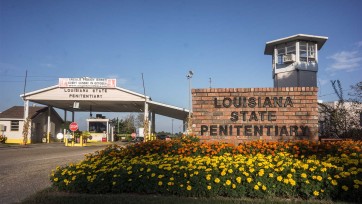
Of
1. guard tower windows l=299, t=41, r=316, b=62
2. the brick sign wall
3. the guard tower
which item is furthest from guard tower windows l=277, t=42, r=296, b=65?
the brick sign wall

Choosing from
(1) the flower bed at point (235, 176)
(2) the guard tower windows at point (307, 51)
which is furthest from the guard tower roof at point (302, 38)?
(1) the flower bed at point (235, 176)

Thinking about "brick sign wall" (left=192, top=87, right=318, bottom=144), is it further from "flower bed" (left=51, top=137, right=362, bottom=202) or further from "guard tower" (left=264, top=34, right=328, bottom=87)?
"guard tower" (left=264, top=34, right=328, bottom=87)

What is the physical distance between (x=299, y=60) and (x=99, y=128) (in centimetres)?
2697

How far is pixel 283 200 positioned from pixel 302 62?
80.6ft

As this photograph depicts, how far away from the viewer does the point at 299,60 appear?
2825 centimetres

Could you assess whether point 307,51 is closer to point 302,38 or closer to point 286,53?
point 302,38

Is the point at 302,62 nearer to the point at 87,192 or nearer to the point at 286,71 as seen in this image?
the point at 286,71

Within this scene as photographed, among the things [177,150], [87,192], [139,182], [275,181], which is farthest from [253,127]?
[87,192]

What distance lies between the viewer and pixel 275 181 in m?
5.73

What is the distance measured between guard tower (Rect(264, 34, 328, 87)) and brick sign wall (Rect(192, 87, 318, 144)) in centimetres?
2031

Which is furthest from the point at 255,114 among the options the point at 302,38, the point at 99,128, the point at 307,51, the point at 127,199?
the point at 99,128

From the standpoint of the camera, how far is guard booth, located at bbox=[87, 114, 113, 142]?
1718 inches

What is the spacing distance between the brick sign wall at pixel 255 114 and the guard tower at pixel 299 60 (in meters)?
20.3

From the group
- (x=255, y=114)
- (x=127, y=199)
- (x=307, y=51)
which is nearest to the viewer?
(x=127, y=199)
